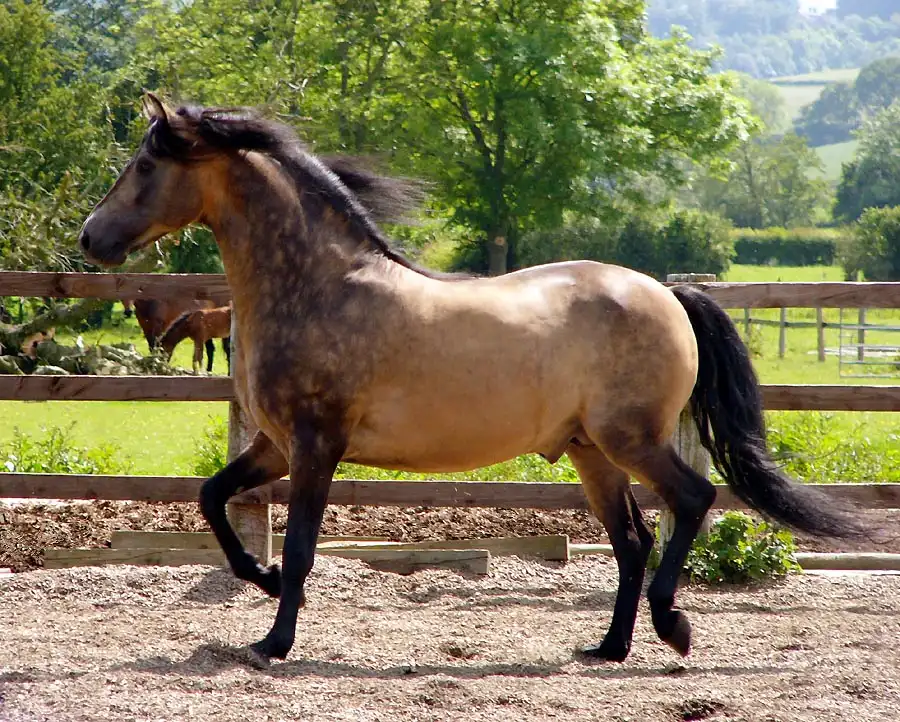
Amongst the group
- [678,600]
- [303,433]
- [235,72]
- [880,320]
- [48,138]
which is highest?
[235,72]

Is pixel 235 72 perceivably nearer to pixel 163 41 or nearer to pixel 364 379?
pixel 163 41

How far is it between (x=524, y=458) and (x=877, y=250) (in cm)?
3831

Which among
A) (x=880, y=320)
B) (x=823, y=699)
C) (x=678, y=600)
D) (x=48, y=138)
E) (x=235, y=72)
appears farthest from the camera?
(x=880, y=320)

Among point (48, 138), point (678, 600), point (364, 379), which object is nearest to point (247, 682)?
point (364, 379)

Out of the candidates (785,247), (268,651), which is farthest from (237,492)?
(785,247)

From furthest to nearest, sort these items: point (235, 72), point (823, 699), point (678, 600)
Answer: point (235, 72), point (678, 600), point (823, 699)

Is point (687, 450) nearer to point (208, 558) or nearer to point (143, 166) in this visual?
point (208, 558)

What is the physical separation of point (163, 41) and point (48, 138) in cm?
475

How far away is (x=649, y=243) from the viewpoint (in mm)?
40031

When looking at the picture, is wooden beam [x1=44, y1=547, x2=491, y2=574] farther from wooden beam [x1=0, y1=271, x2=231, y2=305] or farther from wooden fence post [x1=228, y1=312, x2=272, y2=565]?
wooden beam [x1=0, y1=271, x2=231, y2=305]

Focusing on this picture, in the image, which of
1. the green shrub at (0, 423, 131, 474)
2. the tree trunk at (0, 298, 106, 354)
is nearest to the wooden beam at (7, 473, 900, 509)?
the green shrub at (0, 423, 131, 474)

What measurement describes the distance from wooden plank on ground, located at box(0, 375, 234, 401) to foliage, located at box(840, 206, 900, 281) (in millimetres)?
40311

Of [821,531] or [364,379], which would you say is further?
[821,531]

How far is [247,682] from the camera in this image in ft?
12.5
